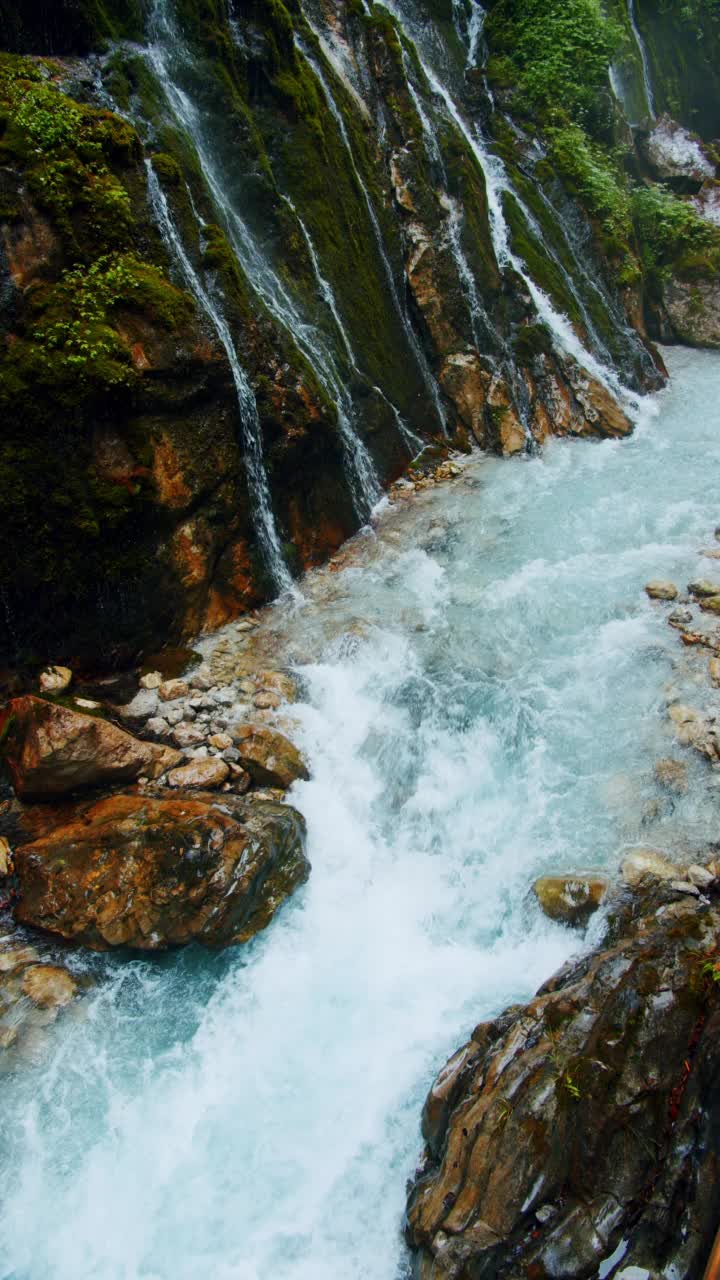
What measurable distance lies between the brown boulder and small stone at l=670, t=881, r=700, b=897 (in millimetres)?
3422

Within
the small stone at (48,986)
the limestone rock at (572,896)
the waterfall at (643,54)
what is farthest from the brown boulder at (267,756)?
the waterfall at (643,54)

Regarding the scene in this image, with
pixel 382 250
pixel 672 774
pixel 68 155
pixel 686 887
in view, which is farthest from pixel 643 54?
pixel 686 887

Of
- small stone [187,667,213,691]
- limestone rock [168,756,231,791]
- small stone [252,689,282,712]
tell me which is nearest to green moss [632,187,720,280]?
small stone [252,689,282,712]

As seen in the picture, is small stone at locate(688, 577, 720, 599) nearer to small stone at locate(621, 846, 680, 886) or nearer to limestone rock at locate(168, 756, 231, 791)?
small stone at locate(621, 846, 680, 886)

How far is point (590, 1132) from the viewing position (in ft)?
11.4

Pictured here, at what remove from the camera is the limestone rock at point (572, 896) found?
5.44m

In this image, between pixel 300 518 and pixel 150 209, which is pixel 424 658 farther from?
pixel 150 209

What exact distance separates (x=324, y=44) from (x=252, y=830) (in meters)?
13.5

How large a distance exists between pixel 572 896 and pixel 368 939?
1715 mm

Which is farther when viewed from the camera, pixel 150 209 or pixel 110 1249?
pixel 150 209

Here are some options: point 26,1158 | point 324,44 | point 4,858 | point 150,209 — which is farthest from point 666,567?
point 324,44

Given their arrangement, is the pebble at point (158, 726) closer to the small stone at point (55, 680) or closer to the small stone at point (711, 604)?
the small stone at point (55, 680)

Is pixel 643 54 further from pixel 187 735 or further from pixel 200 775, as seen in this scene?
pixel 200 775

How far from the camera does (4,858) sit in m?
5.86
